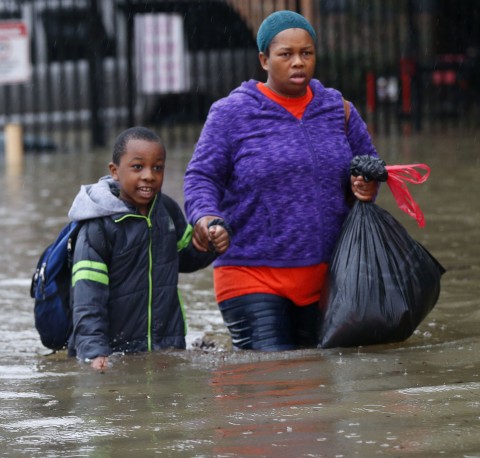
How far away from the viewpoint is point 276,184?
504 centimetres

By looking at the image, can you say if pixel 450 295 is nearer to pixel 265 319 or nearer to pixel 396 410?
pixel 265 319

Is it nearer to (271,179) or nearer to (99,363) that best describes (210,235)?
(271,179)

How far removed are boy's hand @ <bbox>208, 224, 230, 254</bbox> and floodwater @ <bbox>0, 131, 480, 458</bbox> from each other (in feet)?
1.52

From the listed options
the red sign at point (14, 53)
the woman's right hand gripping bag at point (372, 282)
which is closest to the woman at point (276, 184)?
the woman's right hand gripping bag at point (372, 282)

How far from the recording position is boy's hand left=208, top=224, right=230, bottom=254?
15.6 feet

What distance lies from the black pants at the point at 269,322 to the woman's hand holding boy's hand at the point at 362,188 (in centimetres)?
49

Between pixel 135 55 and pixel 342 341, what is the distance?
41.6 ft

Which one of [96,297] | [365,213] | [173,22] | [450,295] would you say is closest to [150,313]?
[96,297]

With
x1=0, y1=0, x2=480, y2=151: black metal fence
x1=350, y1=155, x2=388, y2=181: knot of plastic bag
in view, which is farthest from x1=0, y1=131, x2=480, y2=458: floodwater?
x1=0, y1=0, x2=480, y2=151: black metal fence

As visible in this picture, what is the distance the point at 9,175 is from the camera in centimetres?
1372

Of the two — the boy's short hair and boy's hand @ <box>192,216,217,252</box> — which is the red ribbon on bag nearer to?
boy's hand @ <box>192,216,217,252</box>

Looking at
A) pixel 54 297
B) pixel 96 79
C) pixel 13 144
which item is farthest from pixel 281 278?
pixel 96 79

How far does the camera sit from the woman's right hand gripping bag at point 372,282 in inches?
194

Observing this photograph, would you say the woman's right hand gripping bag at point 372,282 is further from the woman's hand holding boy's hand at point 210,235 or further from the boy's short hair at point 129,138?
the boy's short hair at point 129,138
